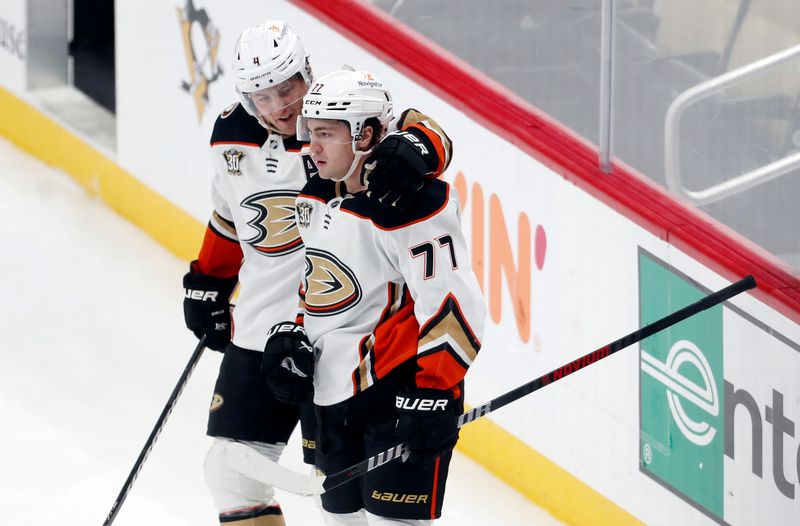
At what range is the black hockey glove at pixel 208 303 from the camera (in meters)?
3.96

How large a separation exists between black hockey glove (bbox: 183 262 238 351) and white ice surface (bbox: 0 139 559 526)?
A: 869 millimetres

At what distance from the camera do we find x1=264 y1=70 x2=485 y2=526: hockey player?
3.22 meters

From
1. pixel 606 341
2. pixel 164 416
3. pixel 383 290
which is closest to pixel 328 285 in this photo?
pixel 383 290

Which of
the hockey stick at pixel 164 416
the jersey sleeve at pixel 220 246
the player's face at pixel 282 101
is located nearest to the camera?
the player's face at pixel 282 101

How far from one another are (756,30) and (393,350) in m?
1.27

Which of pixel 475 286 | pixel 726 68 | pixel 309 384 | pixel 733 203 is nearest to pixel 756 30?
pixel 726 68

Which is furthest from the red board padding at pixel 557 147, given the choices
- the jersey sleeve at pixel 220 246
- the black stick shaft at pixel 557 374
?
the jersey sleeve at pixel 220 246

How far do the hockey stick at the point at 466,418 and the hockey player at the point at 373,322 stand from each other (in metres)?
0.05

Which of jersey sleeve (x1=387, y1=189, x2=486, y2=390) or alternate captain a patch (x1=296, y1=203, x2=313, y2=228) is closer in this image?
jersey sleeve (x1=387, y1=189, x2=486, y2=390)

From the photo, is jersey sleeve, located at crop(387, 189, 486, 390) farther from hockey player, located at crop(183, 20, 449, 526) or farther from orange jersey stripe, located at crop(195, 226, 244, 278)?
orange jersey stripe, located at crop(195, 226, 244, 278)

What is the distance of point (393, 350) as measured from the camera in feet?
11.0

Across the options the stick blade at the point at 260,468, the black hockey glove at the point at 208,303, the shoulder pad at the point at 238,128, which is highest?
the shoulder pad at the point at 238,128

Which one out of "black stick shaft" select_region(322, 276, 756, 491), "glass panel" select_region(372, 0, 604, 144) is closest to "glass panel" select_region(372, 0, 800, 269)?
"glass panel" select_region(372, 0, 604, 144)

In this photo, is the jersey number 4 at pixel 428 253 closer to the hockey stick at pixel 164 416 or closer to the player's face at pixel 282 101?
the player's face at pixel 282 101
